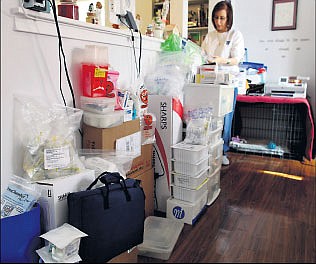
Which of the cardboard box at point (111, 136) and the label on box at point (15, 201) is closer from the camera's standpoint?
the label on box at point (15, 201)

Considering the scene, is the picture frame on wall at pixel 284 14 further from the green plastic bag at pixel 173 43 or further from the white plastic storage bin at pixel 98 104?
the white plastic storage bin at pixel 98 104

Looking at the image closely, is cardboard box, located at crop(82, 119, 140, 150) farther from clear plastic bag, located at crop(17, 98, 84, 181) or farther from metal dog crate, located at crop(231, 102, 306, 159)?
metal dog crate, located at crop(231, 102, 306, 159)

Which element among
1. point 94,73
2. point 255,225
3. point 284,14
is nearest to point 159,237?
point 255,225

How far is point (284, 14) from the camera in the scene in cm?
185

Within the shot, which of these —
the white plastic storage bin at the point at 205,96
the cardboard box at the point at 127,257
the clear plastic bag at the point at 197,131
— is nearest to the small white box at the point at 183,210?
the clear plastic bag at the point at 197,131

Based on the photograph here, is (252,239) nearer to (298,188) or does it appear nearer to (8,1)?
(298,188)

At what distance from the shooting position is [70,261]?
943 millimetres

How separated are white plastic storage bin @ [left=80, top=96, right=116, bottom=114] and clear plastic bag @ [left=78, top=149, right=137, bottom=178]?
178 mm

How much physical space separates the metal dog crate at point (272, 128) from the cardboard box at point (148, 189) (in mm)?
1816

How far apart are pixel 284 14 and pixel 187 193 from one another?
1219mm

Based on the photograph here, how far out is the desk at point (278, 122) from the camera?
10.0ft

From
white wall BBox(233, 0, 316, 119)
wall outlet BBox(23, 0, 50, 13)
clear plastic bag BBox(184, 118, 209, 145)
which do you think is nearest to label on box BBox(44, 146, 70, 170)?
wall outlet BBox(23, 0, 50, 13)

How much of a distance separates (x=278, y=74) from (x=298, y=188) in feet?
3.72

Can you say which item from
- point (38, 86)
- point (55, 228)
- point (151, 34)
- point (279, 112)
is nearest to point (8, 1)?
point (38, 86)
